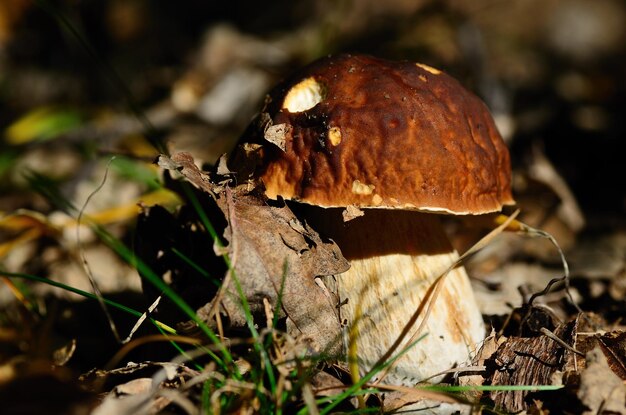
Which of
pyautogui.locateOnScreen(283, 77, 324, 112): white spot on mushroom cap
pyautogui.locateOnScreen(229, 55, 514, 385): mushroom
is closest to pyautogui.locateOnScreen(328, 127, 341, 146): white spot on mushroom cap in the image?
pyautogui.locateOnScreen(229, 55, 514, 385): mushroom

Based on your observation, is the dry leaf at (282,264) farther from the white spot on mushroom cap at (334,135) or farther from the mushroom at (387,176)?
the white spot on mushroom cap at (334,135)

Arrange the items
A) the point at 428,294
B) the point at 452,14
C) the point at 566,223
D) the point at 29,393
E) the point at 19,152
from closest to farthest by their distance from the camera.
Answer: the point at 29,393 < the point at 428,294 < the point at 566,223 < the point at 19,152 < the point at 452,14

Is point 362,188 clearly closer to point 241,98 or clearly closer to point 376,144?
point 376,144

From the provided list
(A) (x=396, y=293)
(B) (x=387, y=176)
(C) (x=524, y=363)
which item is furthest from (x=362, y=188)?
(C) (x=524, y=363)

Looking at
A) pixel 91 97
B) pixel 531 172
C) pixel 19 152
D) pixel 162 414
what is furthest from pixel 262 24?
pixel 162 414

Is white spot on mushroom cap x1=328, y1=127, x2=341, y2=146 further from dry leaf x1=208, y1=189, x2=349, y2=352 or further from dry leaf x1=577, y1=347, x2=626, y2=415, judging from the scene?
dry leaf x1=577, y1=347, x2=626, y2=415

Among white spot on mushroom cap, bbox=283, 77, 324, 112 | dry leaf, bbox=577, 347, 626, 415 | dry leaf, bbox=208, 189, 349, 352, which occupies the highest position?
white spot on mushroom cap, bbox=283, 77, 324, 112

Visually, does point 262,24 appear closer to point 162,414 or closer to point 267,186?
point 267,186
